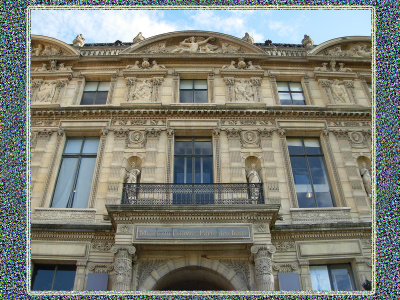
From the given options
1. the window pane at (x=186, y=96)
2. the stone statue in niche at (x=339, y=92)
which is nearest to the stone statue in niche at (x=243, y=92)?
the window pane at (x=186, y=96)

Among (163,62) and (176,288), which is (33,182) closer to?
(176,288)

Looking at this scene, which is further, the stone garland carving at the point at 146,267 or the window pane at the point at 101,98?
the window pane at the point at 101,98

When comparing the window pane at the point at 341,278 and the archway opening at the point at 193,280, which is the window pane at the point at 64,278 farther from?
the window pane at the point at 341,278

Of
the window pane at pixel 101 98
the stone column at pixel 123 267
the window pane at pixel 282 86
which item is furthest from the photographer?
the window pane at pixel 282 86

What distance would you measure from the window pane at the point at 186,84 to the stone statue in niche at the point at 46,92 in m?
5.90

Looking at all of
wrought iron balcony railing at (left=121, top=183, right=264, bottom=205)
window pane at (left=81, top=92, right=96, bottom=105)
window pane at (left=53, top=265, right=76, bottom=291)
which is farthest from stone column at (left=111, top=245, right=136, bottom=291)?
window pane at (left=81, top=92, right=96, bottom=105)

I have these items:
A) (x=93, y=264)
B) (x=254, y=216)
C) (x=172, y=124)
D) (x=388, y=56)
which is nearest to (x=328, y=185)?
(x=254, y=216)


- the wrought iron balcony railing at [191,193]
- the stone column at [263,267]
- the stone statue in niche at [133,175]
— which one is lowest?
the stone column at [263,267]

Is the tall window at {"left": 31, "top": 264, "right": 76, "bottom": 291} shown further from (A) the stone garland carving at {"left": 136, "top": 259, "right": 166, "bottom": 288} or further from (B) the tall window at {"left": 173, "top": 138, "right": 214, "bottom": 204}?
(B) the tall window at {"left": 173, "top": 138, "right": 214, "bottom": 204}

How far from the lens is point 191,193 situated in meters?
12.1

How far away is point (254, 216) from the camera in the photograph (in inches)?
424

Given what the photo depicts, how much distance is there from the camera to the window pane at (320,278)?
11.2m

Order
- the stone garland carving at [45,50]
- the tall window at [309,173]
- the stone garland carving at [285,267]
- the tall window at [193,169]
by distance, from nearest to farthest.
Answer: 1. the stone garland carving at [285,267]
2. the tall window at [193,169]
3. the tall window at [309,173]
4. the stone garland carving at [45,50]

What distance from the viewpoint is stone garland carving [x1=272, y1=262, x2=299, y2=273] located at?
11164 millimetres
